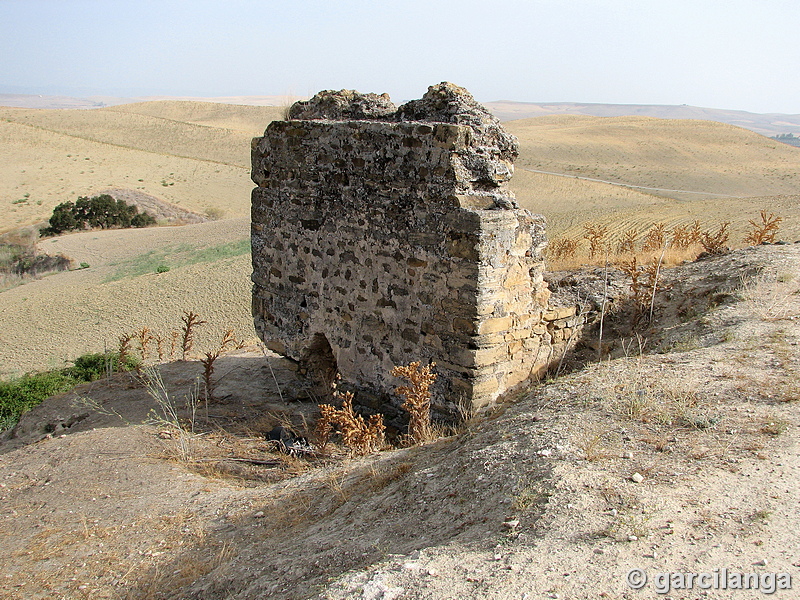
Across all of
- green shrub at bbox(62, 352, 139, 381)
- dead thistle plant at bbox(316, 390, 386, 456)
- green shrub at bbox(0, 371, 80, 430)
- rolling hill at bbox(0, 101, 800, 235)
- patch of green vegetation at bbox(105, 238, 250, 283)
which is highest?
rolling hill at bbox(0, 101, 800, 235)

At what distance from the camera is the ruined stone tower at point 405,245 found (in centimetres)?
557

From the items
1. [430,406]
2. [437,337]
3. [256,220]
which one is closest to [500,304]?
[437,337]

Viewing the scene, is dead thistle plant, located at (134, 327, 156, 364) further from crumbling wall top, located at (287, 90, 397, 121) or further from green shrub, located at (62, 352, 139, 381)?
crumbling wall top, located at (287, 90, 397, 121)

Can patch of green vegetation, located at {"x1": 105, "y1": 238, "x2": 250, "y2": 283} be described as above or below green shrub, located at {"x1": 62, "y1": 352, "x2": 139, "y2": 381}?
above

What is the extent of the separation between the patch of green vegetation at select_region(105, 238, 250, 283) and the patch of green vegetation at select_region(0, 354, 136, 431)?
25.4 feet

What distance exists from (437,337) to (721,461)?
267cm

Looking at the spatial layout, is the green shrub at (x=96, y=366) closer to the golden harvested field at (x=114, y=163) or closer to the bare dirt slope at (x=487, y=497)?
the bare dirt slope at (x=487, y=497)

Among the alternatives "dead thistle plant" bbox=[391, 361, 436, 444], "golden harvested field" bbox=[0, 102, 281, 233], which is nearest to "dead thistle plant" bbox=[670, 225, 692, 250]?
"dead thistle plant" bbox=[391, 361, 436, 444]

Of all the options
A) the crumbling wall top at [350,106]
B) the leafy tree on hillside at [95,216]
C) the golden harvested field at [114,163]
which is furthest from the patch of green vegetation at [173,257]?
the crumbling wall top at [350,106]

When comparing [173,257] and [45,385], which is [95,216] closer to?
[173,257]

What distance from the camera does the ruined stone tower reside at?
5566 millimetres

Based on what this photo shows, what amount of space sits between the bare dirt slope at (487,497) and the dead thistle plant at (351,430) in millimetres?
221

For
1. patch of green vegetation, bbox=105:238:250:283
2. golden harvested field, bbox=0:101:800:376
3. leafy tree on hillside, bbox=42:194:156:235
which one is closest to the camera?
golden harvested field, bbox=0:101:800:376

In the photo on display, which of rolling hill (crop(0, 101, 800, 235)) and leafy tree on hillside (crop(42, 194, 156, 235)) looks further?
rolling hill (crop(0, 101, 800, 235))
